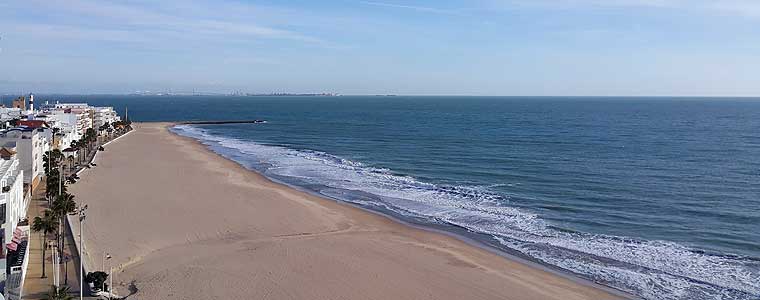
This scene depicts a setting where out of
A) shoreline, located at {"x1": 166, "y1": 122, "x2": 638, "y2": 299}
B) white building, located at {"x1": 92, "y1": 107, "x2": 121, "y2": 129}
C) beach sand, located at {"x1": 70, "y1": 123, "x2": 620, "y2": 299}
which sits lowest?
beach sand, located at {"x1": 70, "y1": 123, "x2": 620, "y2": 299}

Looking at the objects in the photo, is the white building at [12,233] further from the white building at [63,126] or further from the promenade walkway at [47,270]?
the white building at [63,126]

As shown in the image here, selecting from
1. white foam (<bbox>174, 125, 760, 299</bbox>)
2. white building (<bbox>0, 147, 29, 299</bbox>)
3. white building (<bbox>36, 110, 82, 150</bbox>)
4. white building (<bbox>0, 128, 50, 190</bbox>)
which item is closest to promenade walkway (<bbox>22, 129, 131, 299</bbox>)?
white building (<bbox>0, 147, 29, 299</bbox>)

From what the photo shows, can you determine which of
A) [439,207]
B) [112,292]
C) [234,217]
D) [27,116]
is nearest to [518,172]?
[439,207]

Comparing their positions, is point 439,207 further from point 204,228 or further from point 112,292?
point 112,292

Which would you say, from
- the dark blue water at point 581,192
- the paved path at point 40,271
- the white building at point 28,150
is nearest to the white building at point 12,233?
the paved path at point 40,271

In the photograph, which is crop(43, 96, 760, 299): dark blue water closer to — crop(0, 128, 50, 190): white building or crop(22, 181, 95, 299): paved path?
crop(0, 128, 50, 190): white building

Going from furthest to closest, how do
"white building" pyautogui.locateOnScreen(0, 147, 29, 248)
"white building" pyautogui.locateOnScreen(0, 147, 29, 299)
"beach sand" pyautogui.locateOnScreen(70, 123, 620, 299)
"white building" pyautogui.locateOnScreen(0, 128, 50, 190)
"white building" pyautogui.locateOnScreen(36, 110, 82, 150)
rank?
"white building" pyautogui.locateOnScreen(36, 110, 82, 150)
"white building" pyautogui.locateOnScreen(0, 128, 50, 190)
"white building" pyautogui.locateOnScreen(0, 147, 29, 248)
"beach sand" pyautogui.locateOnScreen(70, 123, 620, 299)
"white building" pyautogui.locateOnScreen(0, 147, 29, 299)
